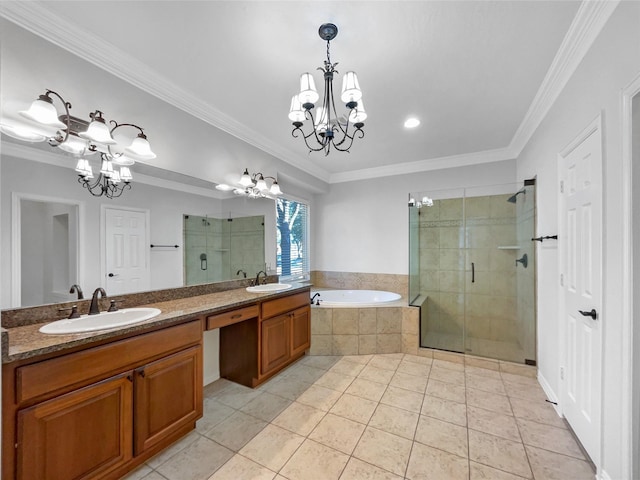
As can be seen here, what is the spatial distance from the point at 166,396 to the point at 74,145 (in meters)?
1.66

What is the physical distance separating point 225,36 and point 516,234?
347cm

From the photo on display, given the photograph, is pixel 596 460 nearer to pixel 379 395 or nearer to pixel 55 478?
pixel 379 395

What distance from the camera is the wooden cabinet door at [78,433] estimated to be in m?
1.13

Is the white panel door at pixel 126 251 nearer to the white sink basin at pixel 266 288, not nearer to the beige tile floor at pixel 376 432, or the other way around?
the white sink basin at pixel 266 288

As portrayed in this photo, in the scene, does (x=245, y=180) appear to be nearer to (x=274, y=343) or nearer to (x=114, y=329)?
(x=274, y=343)

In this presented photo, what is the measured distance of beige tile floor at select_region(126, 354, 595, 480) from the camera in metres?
1.57

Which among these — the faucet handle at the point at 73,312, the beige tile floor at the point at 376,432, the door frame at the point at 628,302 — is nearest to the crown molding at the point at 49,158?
the faucet handle at the point at 73,312

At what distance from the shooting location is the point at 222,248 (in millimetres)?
2766

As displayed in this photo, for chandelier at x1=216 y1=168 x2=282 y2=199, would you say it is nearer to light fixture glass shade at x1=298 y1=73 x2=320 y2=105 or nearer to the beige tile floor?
light fixture glass shade at x1=298 y1=73 x2=320 y2=105

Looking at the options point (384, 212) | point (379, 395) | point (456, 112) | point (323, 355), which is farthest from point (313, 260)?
Result: point (456, 112)

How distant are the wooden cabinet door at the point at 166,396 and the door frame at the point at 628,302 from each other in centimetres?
230

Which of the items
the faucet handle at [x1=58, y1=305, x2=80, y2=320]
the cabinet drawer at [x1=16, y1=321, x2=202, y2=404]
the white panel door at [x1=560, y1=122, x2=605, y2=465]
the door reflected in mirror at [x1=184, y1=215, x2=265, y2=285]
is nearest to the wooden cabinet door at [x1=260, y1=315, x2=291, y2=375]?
the door reflected in mirror at [x1=184, y1=215, x2=265, y2=285]

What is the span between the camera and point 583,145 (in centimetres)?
169

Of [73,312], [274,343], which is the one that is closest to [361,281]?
[274,343]
